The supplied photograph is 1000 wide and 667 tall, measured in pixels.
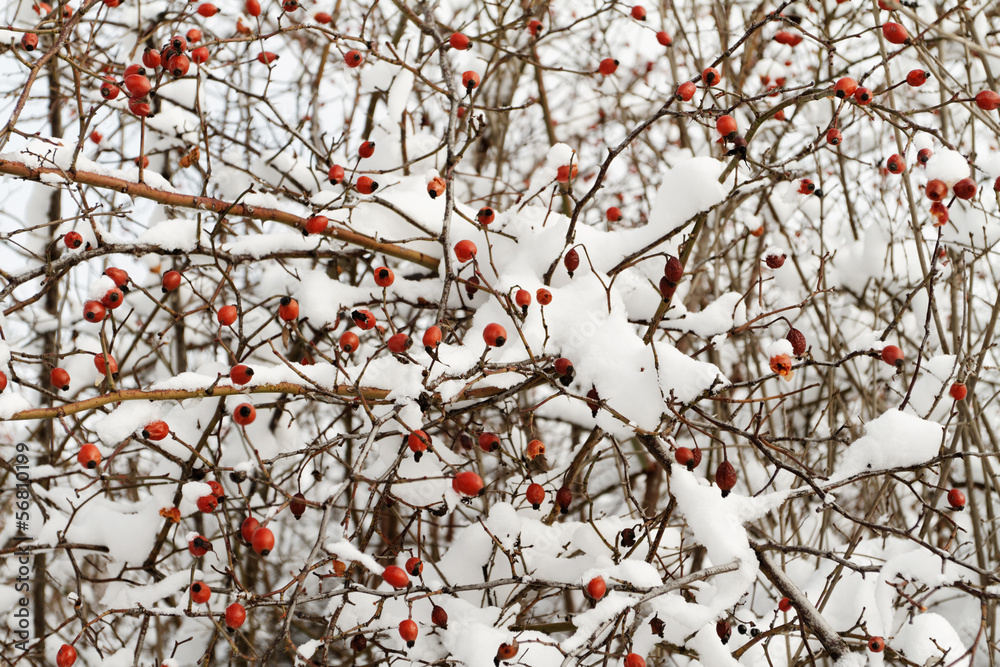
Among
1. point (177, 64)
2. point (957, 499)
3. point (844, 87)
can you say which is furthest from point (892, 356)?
point (177, 64)

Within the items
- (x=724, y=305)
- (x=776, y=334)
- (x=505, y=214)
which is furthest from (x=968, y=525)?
(x=505, y=214)

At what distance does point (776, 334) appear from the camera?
9.96 ft

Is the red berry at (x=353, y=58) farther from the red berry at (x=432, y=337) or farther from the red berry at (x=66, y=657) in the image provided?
the red berry at (x=66, y=657)

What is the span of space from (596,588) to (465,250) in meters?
0.87

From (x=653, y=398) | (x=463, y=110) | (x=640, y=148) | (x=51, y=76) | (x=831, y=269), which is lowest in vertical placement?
(x=653, y=398)

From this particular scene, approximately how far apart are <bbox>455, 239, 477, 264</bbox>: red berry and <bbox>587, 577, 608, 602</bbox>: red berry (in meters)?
0.84

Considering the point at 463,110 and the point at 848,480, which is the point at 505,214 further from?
the point at 848,480

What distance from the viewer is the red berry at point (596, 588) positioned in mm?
1421

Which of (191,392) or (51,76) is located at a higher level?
(51,76)

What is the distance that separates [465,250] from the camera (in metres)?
1.78

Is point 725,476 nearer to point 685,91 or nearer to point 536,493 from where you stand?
point 536,493

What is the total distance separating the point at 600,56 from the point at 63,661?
3522mm

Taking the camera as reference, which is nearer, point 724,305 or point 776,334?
point 724,305

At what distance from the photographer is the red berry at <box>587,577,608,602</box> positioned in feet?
4.66
